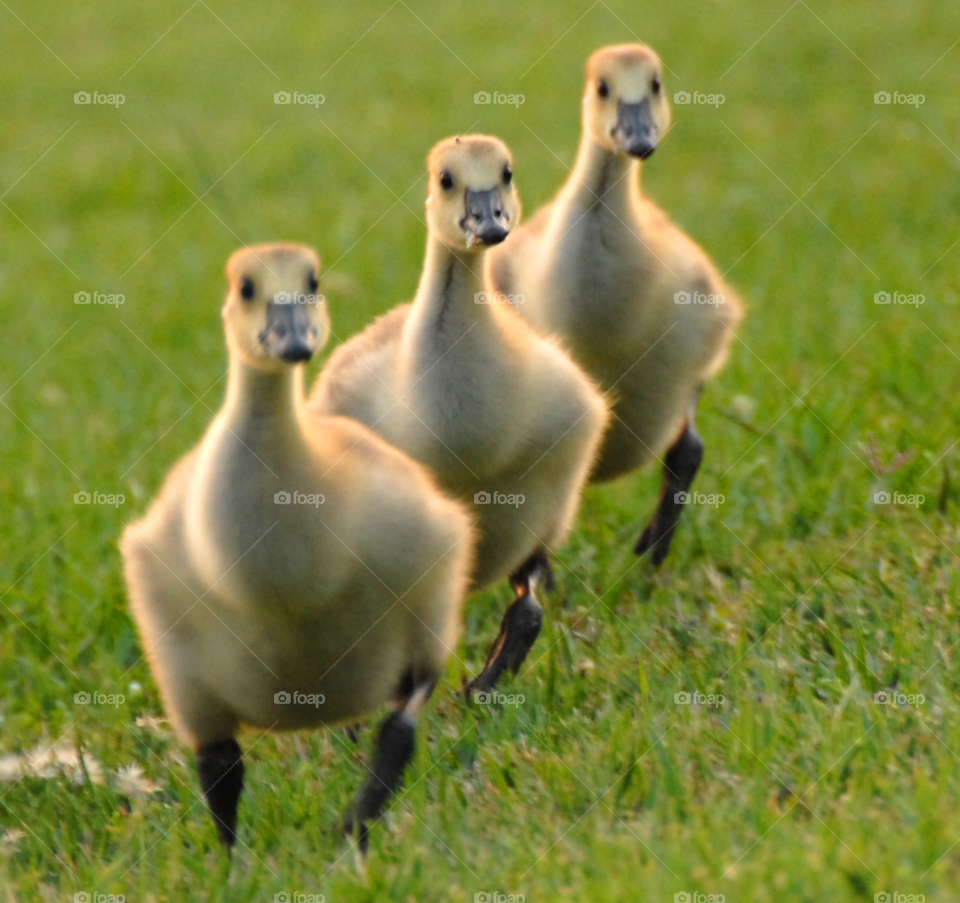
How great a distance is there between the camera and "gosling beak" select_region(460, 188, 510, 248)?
4.55 metres

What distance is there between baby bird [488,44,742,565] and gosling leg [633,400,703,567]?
0.40 m

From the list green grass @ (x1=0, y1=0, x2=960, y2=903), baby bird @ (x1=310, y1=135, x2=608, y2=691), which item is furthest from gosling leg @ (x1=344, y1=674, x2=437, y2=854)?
baby bird @ (x1=310, y1=135, x2=608, y2=691)

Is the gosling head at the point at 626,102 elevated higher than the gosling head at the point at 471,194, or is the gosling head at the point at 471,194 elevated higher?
the gosling head at the point at 626,102

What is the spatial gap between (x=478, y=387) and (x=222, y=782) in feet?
4.78

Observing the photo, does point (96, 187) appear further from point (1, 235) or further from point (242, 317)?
point (242, 317)

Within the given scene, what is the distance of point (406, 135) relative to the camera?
44.8ft

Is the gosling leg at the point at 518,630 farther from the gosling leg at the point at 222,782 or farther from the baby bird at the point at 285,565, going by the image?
the gosling leg at the point at 222,782

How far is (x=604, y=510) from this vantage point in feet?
23.2

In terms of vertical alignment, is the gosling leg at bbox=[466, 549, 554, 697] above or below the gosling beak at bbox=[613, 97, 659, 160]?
below

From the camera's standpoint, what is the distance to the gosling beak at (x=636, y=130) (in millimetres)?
5352

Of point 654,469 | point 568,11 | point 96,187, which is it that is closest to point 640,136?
point 654,469

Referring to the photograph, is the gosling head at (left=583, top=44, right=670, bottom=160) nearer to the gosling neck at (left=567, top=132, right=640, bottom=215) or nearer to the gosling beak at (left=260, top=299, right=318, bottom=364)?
the gosling neck at (left=567, top=132, right=640, bottom=215)

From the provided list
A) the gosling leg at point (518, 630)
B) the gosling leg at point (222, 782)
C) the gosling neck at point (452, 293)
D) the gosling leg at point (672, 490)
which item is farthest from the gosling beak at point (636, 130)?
the gosling leg at point (222, 782)

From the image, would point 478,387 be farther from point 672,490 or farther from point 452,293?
point 672,490
